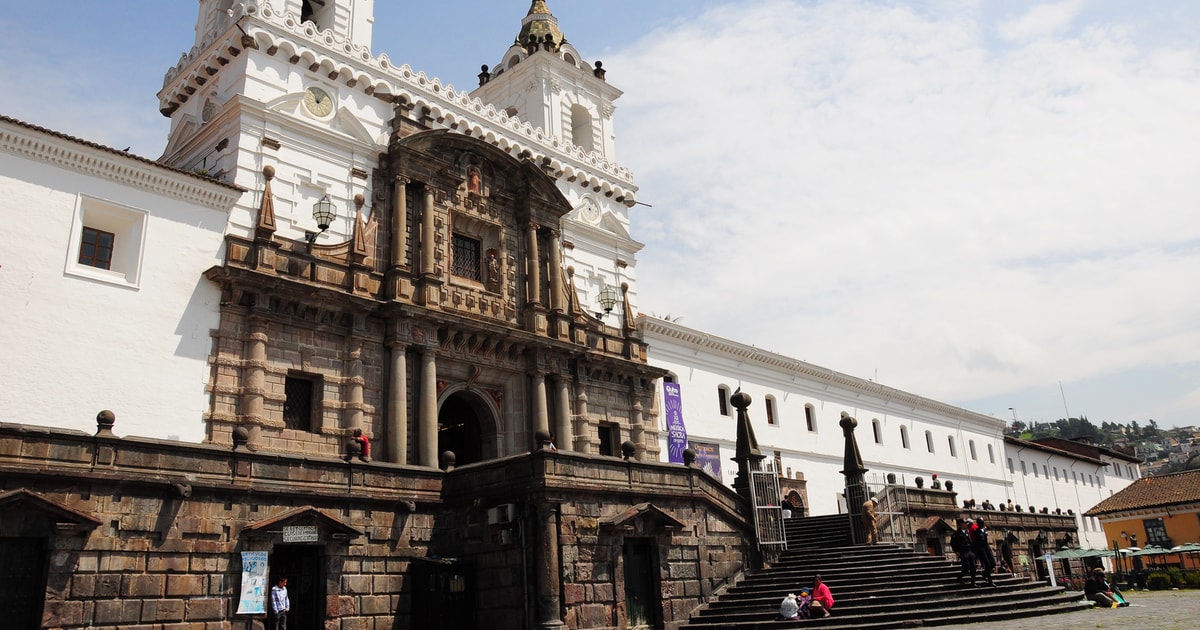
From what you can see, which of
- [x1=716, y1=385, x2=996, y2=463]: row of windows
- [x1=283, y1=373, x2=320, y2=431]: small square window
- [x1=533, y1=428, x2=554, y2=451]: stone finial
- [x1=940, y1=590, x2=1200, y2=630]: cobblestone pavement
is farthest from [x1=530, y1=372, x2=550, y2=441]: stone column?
[x1=940, y1=590, x2=1200, y2=630]: cobblestone pavement

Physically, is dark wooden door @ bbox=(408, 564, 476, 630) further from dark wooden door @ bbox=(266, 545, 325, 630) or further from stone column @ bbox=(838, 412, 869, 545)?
stone column @ bbox=(838, 412, 869, 545)

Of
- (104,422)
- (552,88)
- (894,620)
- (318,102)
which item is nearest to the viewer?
(104,422)

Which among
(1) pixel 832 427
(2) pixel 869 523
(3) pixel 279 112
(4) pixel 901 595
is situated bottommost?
(4) pixel 901 595

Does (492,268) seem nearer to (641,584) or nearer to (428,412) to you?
(428,412)

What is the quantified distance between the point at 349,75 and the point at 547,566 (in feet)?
49.0

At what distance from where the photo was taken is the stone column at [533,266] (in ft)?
89.1

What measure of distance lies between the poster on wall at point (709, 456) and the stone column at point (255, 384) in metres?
17.4

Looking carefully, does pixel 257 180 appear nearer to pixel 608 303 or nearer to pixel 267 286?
pixel 267 286

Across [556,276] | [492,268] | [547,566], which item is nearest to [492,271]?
[492,268]

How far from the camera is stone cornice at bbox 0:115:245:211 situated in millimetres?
18141

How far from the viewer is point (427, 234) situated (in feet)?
80.6

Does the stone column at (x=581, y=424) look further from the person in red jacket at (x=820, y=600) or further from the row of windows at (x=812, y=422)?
the row of windows at (x=812, y=422)

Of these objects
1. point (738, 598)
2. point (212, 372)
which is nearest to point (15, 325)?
point (212, 372)

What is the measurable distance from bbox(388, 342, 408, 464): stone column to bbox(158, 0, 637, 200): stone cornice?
7943mm
